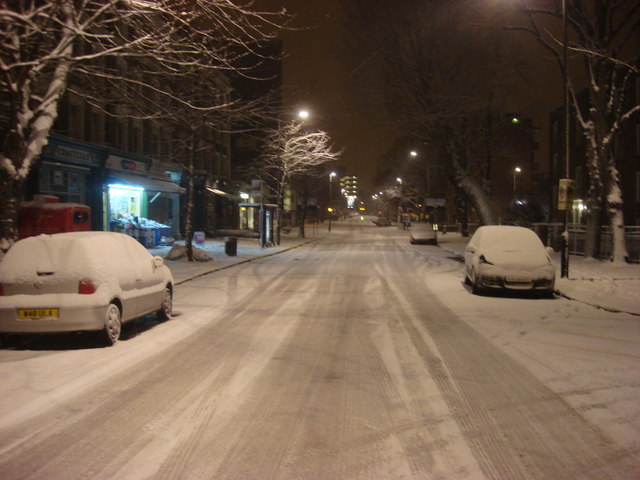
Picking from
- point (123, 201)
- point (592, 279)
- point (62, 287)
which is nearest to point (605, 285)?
point (592, 279)

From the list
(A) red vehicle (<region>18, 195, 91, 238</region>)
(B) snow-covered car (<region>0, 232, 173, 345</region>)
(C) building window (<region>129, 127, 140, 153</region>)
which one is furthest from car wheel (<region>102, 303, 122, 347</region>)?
(C) building window (<region>129, 127, 140, 153</region>)

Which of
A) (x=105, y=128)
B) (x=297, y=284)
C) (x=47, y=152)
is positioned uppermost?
(x=105, y=128)

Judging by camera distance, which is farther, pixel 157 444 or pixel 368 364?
pixel 368 364

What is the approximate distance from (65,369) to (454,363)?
4729mm

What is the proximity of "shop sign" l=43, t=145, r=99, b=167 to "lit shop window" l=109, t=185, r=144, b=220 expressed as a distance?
254 centimetres

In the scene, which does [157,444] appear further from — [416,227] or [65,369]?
[416,227]

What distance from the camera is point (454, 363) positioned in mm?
7391

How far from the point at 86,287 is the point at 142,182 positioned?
2162cm

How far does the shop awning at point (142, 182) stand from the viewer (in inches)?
1055

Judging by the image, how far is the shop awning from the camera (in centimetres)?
2680

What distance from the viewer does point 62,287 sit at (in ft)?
26.1

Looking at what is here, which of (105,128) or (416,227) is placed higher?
(105,128)

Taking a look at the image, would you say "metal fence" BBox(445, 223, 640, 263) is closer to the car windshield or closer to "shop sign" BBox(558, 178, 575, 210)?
"shop sign" BBox(558, 178, 575, 210)

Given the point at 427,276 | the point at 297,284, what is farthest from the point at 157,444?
the point at 427,276
